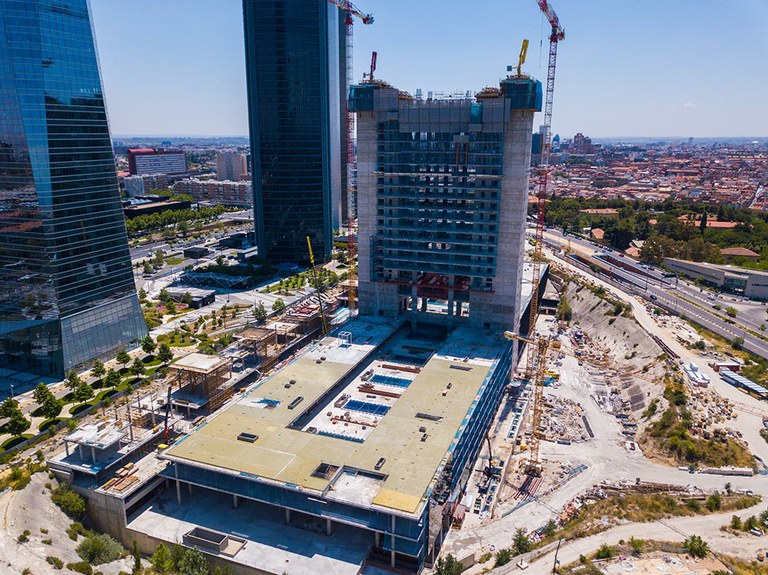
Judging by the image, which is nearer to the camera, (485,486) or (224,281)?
(485,486)

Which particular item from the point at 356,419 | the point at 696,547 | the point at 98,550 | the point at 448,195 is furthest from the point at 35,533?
the point at 448,195

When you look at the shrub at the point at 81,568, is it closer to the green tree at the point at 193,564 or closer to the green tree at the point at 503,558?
the green tree at the point at 193,564

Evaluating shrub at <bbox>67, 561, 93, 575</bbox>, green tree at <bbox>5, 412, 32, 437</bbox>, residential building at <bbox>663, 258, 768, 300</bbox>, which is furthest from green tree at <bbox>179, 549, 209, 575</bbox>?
residential building at <bbox>663, 258, 768, 300</bbox>

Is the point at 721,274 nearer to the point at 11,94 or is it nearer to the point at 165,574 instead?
the point at 165,574

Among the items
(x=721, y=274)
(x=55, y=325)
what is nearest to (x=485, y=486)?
(x=55, y=325)

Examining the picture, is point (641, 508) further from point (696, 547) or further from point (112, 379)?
point (112, 379)

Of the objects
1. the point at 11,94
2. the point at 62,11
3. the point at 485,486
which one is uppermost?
the point at 62,11
